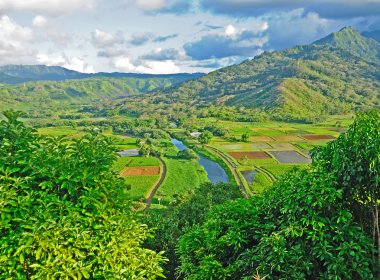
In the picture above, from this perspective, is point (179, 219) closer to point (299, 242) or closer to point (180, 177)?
point (299, 242)

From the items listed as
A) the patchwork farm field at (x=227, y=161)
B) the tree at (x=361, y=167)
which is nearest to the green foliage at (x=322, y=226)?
the tree at (x=361, y=167)

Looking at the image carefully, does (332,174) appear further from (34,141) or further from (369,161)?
(34,141)

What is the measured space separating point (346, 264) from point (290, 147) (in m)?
99.6

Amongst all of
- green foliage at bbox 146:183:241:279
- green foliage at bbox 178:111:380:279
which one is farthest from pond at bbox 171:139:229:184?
green foliage at bbox 178:111:380:279

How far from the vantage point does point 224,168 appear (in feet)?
274

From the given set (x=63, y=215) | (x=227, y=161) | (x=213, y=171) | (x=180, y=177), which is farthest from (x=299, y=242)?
(x=227, y=161)

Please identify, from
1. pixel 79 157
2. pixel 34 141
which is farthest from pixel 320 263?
pixel 34 141

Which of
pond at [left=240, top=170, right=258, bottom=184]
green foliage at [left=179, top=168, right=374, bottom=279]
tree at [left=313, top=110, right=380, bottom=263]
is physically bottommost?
pond at [left=240, top=170, right=258, bottom=184]

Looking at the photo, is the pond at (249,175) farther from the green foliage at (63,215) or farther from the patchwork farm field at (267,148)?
the green foliage at (63,215)

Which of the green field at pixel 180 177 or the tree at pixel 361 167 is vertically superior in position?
the tree at pixel 361 167

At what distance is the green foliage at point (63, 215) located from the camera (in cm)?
688

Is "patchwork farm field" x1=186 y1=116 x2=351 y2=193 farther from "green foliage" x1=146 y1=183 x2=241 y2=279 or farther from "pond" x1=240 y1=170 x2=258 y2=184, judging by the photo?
"green foliage" x1=146 y1=183 x2=241 y2=279

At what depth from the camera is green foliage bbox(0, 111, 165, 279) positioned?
6.88 metres

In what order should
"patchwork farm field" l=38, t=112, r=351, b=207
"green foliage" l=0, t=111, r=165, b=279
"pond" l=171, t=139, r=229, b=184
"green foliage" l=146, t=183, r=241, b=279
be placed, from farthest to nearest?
"pond" l=171, t=139, r=229, b=184, "patchwork farm field" l=38, t=112, r=351, b=207, "green foliage" l=146, t=183, r=241, b=279, "green foliage" l=0, t=111, r=165, b=279
